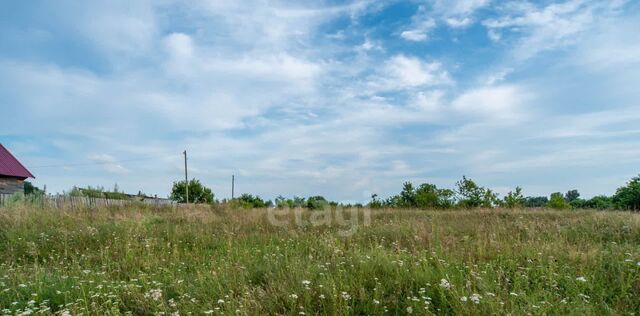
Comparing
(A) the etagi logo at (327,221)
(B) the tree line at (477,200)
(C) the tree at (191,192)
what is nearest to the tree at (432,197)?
(B) the tree line at (477,200)

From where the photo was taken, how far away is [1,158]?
25672mm

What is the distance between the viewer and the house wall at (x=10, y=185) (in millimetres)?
24672

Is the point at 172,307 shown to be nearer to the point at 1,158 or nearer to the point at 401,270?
the point at 401,270

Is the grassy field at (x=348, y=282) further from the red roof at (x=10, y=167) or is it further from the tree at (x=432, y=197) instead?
the red roof at (x=10, y=167)

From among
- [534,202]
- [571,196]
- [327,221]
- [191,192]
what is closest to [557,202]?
[534,202]

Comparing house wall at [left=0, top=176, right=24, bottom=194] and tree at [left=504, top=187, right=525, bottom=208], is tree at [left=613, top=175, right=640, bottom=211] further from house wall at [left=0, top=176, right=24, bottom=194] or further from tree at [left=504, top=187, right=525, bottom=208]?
house wall at [left=0, top=176, right=24, bottom=194]

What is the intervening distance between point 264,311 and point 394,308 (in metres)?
1.25

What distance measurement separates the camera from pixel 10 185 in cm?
2547

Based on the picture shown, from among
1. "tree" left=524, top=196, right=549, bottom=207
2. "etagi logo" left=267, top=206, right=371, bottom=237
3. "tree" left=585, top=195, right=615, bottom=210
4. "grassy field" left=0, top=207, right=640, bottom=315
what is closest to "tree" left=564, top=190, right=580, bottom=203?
"tree" left=585, top=195, right=615, bottom=210

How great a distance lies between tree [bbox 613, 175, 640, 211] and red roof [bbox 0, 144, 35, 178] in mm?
36348

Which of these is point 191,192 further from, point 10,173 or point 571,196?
point 571,196

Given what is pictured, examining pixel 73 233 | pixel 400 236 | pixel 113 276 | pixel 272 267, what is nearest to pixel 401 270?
pixel 272 267

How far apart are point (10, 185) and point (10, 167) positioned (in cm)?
125

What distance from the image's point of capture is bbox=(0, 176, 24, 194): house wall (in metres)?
24.7
